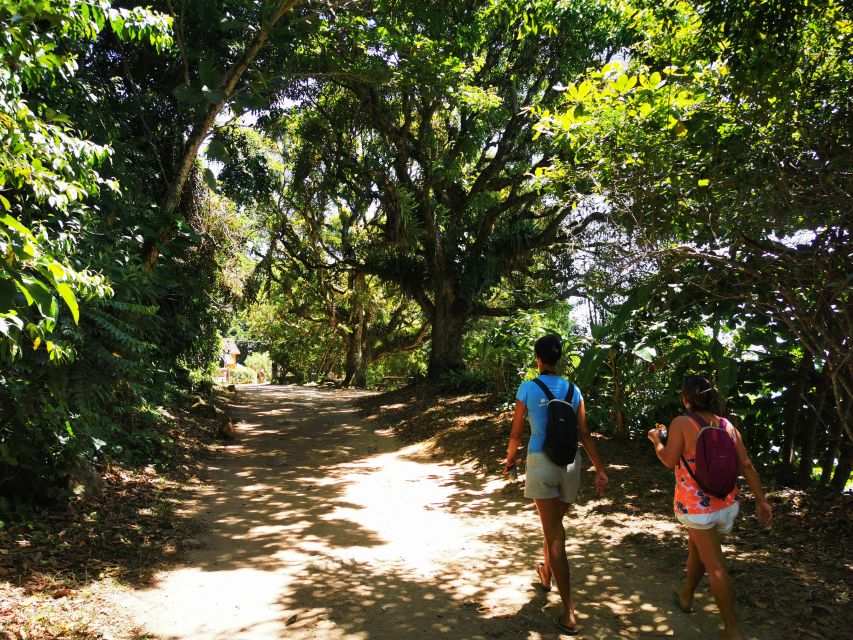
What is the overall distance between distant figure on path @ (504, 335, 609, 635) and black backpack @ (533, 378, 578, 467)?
0.02 meters

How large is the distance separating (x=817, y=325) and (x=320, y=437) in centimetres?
926

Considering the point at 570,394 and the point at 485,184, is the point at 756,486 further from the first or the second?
the point at 485,184

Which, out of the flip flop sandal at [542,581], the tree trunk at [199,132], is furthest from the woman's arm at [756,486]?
the tree trunk at [199,132]

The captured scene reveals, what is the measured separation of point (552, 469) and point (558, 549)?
51cm

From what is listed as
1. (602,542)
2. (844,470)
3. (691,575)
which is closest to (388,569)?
(602,542)

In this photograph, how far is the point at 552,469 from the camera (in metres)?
3.82

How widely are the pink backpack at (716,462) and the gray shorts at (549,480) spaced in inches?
30.1

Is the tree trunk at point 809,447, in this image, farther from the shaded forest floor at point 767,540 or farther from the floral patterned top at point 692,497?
the floral patterned top at point 692,497

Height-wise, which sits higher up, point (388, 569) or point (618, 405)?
point (618, 405)

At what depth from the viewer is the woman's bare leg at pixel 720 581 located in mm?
3383

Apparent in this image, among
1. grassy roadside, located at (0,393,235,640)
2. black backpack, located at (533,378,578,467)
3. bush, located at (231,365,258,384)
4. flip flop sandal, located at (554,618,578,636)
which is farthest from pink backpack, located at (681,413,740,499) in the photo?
bush, located at (231,365,258,384)

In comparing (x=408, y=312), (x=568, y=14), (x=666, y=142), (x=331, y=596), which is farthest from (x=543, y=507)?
(x=408, y=312)

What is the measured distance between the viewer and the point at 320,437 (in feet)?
38.4

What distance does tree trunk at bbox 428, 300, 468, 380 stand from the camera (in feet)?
52.7
